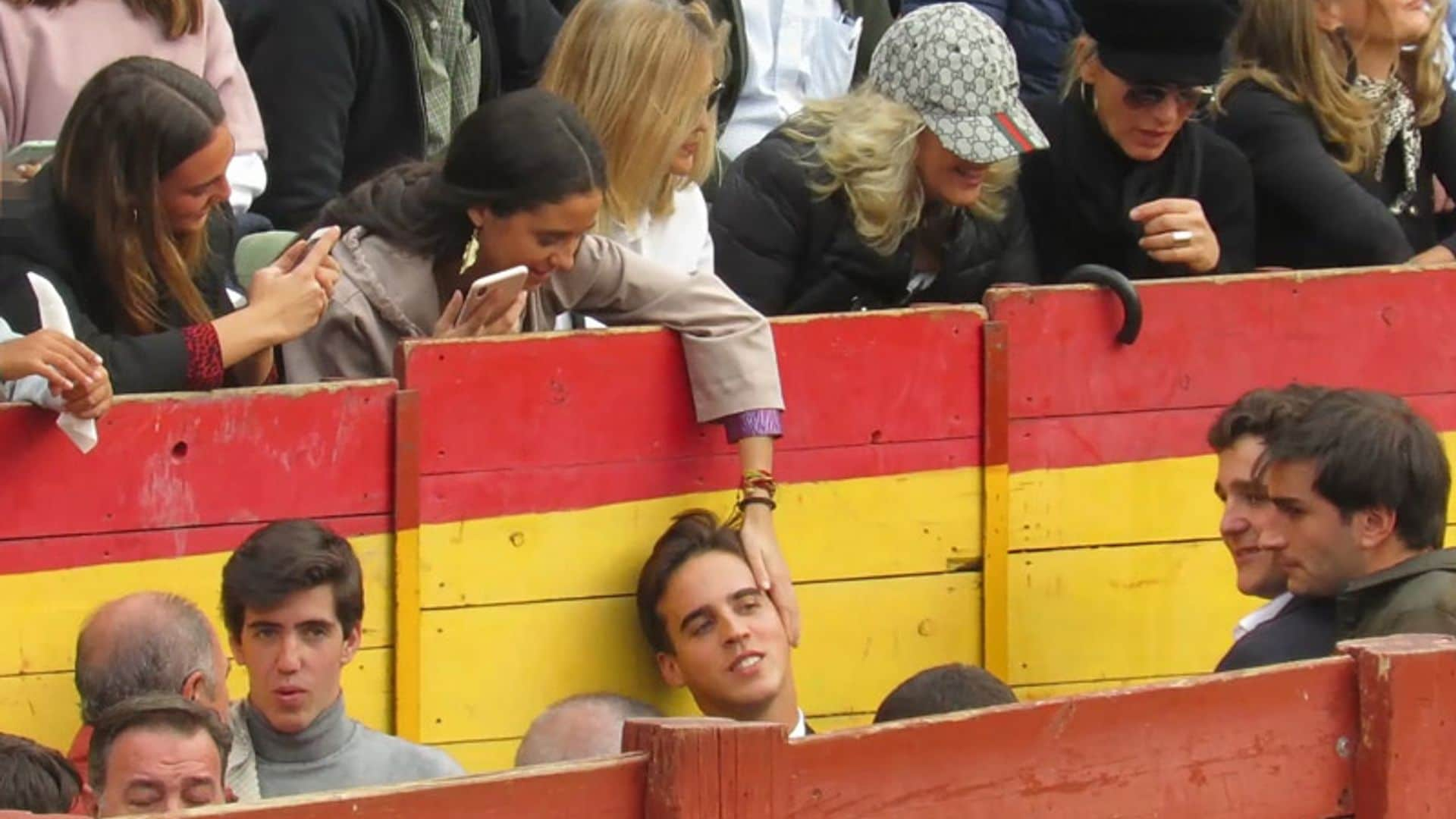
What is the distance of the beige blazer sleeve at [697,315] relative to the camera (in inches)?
210

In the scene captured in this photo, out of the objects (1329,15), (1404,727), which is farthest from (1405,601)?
(1329,15)

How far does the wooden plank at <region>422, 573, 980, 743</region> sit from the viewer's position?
17.0 feet

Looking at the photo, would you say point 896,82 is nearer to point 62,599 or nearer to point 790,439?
point 790,439

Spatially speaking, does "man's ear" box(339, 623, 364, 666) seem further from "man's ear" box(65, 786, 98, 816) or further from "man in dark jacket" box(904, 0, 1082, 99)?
"man in dark jacket" box(904, 0, 1082, 99)

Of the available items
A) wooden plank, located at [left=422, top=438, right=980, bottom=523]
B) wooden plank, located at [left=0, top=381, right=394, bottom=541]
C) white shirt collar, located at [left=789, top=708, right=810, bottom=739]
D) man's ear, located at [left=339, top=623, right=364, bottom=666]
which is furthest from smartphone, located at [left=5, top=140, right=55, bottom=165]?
white shirt collar, located at [left=789, top=708, right=810, bottom=739]

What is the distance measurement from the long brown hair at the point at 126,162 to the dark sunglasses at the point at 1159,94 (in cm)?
211

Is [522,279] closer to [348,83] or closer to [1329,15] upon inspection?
[348,83]

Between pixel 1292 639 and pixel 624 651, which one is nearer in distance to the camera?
pixel 1292 639

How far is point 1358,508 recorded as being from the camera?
16.3 ft

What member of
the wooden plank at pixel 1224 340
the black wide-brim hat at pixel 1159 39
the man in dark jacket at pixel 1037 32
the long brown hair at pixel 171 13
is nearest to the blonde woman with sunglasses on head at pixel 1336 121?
the black wide-brim hat at pixel 1159 39

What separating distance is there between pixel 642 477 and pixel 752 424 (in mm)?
219

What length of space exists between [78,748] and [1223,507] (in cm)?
232

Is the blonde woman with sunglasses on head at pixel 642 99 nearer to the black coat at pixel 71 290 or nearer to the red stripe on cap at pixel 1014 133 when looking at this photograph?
the red stripe on cap at pixel 1014 133

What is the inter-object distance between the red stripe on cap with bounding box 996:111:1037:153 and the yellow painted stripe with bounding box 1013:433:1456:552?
65cm
